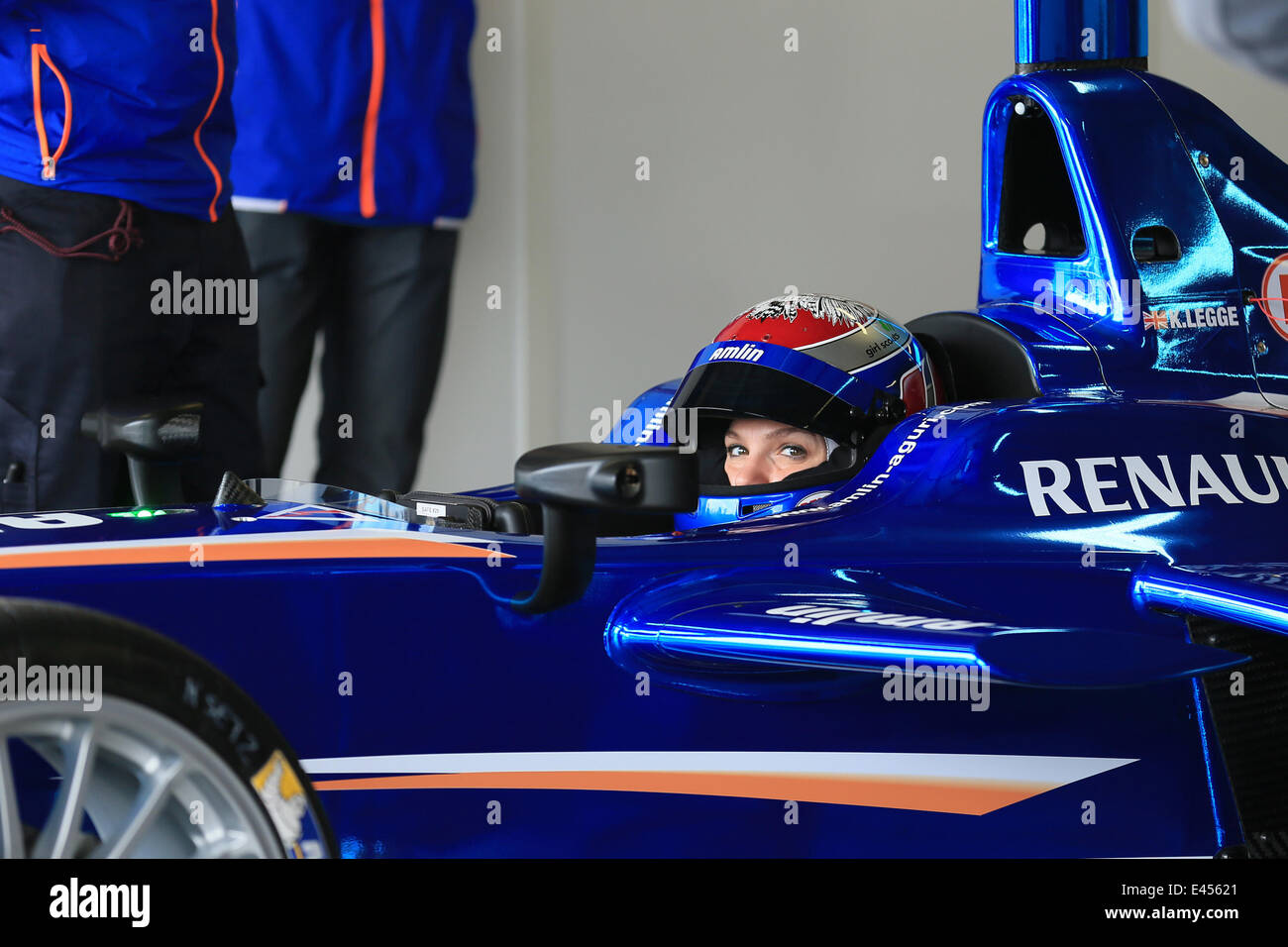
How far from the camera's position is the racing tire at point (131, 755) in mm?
1189

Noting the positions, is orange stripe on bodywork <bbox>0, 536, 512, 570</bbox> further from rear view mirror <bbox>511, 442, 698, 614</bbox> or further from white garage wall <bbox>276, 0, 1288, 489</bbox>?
white garage wall <bbox>276, 0, 1288, 489</bbox>

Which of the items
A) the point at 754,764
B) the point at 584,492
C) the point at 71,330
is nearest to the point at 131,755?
the point at 584,492

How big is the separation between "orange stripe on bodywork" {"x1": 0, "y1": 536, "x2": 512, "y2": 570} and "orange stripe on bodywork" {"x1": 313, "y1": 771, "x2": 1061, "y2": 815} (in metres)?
0.20

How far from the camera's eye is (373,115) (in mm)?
3855

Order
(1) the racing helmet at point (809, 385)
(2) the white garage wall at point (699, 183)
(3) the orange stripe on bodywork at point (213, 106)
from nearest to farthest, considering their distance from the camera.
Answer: (1) the racing helmet at point (809, 385), (3) the orange stripe on bodywork at point (213, 106), (2) the white garage wall at point (699, 183)

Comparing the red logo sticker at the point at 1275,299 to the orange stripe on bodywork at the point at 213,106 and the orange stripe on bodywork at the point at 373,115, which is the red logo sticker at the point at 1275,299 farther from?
the orange stripe on bodywork at the point at 373,115

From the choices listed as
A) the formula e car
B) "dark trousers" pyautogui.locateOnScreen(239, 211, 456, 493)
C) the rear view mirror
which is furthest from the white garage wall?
the rear view mirror

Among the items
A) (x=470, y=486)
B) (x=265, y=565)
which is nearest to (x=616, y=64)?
(x=470, y=486)

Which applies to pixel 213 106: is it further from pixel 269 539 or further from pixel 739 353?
pixel 269 539

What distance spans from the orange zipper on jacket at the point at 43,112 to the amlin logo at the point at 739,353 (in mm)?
1068

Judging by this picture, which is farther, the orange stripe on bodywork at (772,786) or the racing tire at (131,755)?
the orange stripe on bodywork at (772,786)

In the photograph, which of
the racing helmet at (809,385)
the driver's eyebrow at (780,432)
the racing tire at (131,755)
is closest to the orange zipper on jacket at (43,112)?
the racing helmet at (809,385)

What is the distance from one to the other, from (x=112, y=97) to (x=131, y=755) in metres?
1.50
